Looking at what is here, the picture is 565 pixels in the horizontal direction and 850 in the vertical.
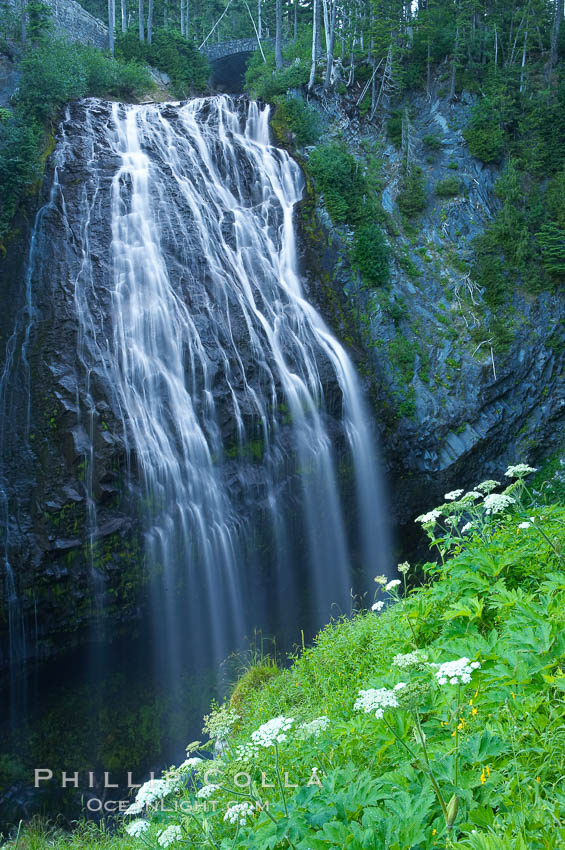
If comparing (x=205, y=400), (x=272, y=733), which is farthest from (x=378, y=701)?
(x=205, y=400)

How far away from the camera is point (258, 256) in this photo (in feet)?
41.8

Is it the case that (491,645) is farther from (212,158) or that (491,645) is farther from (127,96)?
(127,96)

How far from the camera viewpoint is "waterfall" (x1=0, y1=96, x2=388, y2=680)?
9461 millimetres

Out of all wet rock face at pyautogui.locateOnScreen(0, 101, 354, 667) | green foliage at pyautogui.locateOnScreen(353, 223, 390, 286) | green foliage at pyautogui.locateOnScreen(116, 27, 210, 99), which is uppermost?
green foliage at pyautogui.locateOnScreen(116, 27, 210, 99)

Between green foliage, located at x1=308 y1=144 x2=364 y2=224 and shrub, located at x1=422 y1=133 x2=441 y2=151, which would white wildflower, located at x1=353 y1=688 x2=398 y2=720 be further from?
shrub, located at x1=422 y1=133 x2=441 y2=151

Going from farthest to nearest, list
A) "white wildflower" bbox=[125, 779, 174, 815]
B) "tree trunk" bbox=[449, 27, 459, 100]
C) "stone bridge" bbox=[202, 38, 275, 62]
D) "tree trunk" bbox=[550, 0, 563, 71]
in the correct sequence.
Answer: "stone bridge" bbox=[202, 38, 275, 62] → "tree trunk" bbox=[550, 0, 563, 71] → "tree trunk" bbox=[449, 27, 459, 100] → "white wildflower" bbox=[125, 779, 174, 815]

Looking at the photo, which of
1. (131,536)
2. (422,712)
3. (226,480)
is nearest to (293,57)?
(226,480)

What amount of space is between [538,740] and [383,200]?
15.5 m

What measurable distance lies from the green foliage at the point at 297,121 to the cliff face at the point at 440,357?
3.15m

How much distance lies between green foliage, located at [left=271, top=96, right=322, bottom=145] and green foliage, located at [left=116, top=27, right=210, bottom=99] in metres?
5.51

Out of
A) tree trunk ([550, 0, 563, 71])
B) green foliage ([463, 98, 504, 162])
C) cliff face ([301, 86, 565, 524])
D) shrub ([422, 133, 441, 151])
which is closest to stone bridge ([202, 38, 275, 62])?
tree trunk ([550, 0, 563, 71])

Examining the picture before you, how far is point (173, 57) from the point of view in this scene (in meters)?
20.4

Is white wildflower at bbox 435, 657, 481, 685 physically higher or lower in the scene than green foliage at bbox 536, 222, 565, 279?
lower

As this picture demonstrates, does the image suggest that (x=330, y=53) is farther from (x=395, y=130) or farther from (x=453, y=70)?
(x=453, y=70)
